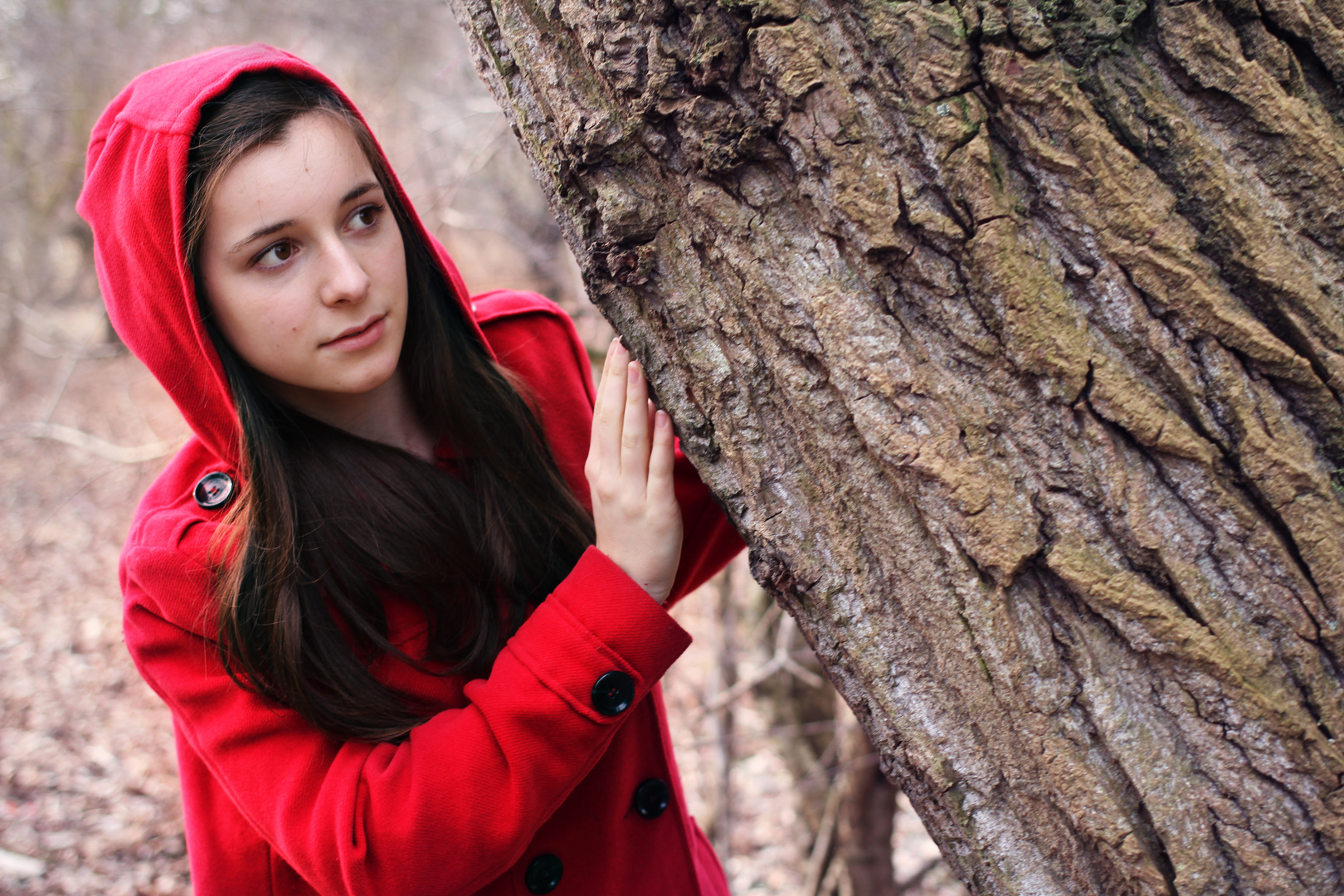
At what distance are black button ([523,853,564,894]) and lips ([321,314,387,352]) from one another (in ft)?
3.09

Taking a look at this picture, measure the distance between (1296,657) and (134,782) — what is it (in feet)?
16.2

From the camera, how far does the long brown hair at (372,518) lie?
53.7 inches

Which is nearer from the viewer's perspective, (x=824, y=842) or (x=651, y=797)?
(x=651, y=797)

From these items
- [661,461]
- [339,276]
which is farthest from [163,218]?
[661,461]

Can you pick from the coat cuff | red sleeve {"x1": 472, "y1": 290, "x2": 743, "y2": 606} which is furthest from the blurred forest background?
the coat cuff

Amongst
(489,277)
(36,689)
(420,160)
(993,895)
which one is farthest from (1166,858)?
(36,689)

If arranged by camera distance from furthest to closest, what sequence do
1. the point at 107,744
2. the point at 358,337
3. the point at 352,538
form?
the point at 107,744, the point at 352,538, the point at 358,337

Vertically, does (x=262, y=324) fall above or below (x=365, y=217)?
below

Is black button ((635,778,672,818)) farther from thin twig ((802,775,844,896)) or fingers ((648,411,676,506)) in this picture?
thin twig ((802,775,844,896))

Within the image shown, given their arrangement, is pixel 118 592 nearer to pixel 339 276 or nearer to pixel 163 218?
pixel 163 218

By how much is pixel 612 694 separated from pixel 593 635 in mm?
94

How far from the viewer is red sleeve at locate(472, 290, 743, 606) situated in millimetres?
1750

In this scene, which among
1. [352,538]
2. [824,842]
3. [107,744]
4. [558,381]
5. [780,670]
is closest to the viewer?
[352,538]

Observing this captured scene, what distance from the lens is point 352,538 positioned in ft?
4.91
